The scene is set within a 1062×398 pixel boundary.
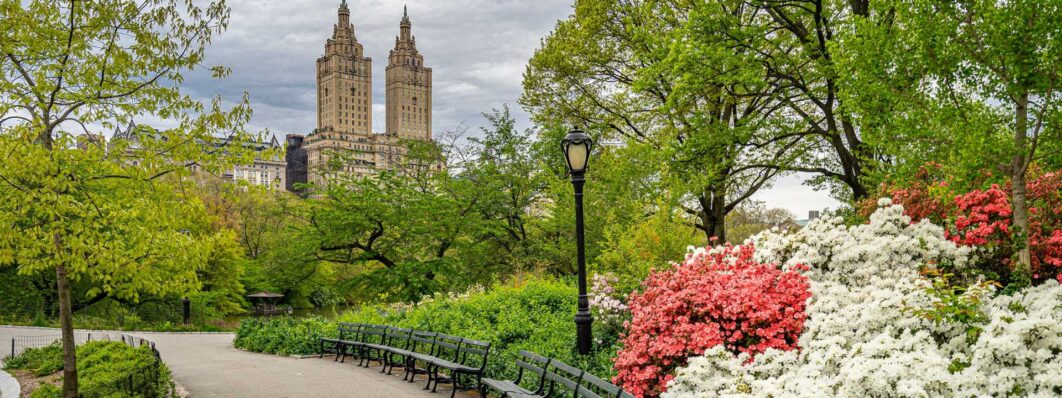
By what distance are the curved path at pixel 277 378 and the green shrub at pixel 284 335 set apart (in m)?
0.41

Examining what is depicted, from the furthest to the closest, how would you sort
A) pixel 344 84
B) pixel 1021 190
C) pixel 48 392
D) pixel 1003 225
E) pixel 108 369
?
pixel 344 84
pixel 108 369
pixel 48 392
pixel 1003 225
pixel 1021 190

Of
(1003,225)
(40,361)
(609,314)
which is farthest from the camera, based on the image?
(40,361)

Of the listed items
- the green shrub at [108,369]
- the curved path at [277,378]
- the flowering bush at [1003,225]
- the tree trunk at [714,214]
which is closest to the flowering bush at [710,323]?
the flowering bush at [1003,225]

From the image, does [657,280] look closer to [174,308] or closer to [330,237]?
[330,237]

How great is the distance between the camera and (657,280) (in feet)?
29.9

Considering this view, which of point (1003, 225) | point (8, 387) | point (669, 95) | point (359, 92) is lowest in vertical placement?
point (8, 387)

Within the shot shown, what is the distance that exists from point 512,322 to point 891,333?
22.2 ft

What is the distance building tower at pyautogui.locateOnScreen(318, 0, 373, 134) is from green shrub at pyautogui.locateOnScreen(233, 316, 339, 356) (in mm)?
162160

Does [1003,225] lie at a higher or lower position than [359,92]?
lower

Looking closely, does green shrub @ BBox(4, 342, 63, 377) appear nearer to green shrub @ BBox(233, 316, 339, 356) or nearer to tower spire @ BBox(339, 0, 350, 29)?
green shrub @ BBox(233, 316, 339, 356)

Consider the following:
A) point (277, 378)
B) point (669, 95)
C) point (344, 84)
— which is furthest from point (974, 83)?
point (344, 84)

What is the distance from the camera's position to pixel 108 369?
12609 mm

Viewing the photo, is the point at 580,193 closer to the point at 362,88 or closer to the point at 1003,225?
the point at 1003,225

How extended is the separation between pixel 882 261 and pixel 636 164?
17021 millimetres
